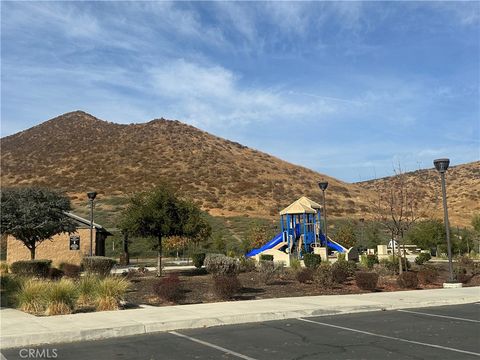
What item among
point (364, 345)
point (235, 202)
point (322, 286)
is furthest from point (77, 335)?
point (235, 202)

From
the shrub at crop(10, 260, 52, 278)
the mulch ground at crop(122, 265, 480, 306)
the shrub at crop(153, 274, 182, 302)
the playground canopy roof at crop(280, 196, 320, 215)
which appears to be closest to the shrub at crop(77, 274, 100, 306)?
the mulch ground at crop(122, 265, 480, 306)

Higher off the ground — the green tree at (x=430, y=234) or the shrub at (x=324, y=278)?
the green tree at (x=430, y=234)

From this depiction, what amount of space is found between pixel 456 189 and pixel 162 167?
48284mm

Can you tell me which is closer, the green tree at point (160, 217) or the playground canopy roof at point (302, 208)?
the green tree at point (160, 217)

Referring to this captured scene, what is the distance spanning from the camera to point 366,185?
108 metres

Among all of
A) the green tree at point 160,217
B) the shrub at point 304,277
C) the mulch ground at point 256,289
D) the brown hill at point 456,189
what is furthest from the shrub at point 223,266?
the brown hill at point 456,189

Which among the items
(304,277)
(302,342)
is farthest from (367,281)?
(302,342)

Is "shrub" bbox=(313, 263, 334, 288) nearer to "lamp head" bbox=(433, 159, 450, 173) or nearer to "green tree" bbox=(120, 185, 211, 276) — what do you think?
"lamp head" bbox=(433, 159, 450, 173)

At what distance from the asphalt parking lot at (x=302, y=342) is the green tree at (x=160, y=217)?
1341 cm

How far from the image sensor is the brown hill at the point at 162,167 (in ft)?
228

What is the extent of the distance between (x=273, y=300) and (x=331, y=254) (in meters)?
22.6

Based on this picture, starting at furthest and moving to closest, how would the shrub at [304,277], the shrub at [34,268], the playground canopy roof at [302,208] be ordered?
the playground canopy roof at [302,208] < the shrub at [34,268] < the shrub at [304,277]

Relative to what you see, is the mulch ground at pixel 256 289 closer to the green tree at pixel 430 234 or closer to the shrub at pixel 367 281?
the shrub at pixel 367 281

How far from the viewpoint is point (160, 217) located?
2381 centimetres
